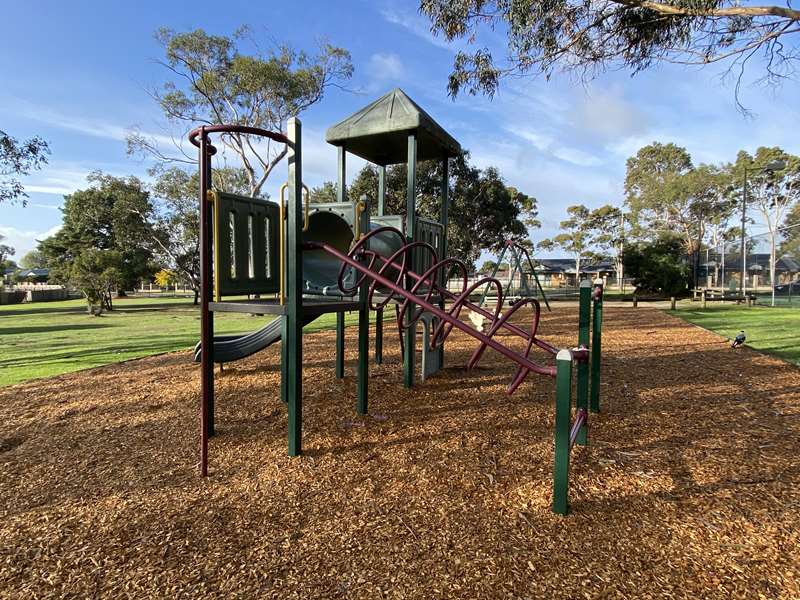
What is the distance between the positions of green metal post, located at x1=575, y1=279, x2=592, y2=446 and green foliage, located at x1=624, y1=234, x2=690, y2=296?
27.2 metres

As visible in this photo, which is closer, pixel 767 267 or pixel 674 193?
pixel 767 267

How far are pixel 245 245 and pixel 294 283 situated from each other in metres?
0.94

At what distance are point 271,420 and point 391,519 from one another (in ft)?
6.47

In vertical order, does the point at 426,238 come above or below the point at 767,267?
below

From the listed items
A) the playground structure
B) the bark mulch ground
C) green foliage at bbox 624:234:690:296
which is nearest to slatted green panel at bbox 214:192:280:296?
the playground structure

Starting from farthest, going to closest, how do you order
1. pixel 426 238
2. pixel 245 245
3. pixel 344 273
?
1. pixel 426 238
2. pixel 344 273
3. pixel 245 245

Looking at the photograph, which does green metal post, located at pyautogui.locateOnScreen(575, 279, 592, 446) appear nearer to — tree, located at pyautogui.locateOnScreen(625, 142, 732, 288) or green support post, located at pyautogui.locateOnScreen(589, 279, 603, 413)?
green support post, located at pyautogui.locateOnScreen(589, 279, 603, 413)

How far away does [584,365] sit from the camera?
2.85 metres

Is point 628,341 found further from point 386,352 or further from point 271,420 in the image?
point 271,420

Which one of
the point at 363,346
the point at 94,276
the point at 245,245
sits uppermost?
the point at 94,276

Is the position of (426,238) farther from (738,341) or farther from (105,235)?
(105,235)

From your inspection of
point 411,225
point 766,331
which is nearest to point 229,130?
point 411,225

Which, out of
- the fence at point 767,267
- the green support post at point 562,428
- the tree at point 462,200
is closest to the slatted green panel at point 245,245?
the green support post at point 562,428

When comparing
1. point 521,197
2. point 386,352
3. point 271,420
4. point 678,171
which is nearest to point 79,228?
point 521,197
